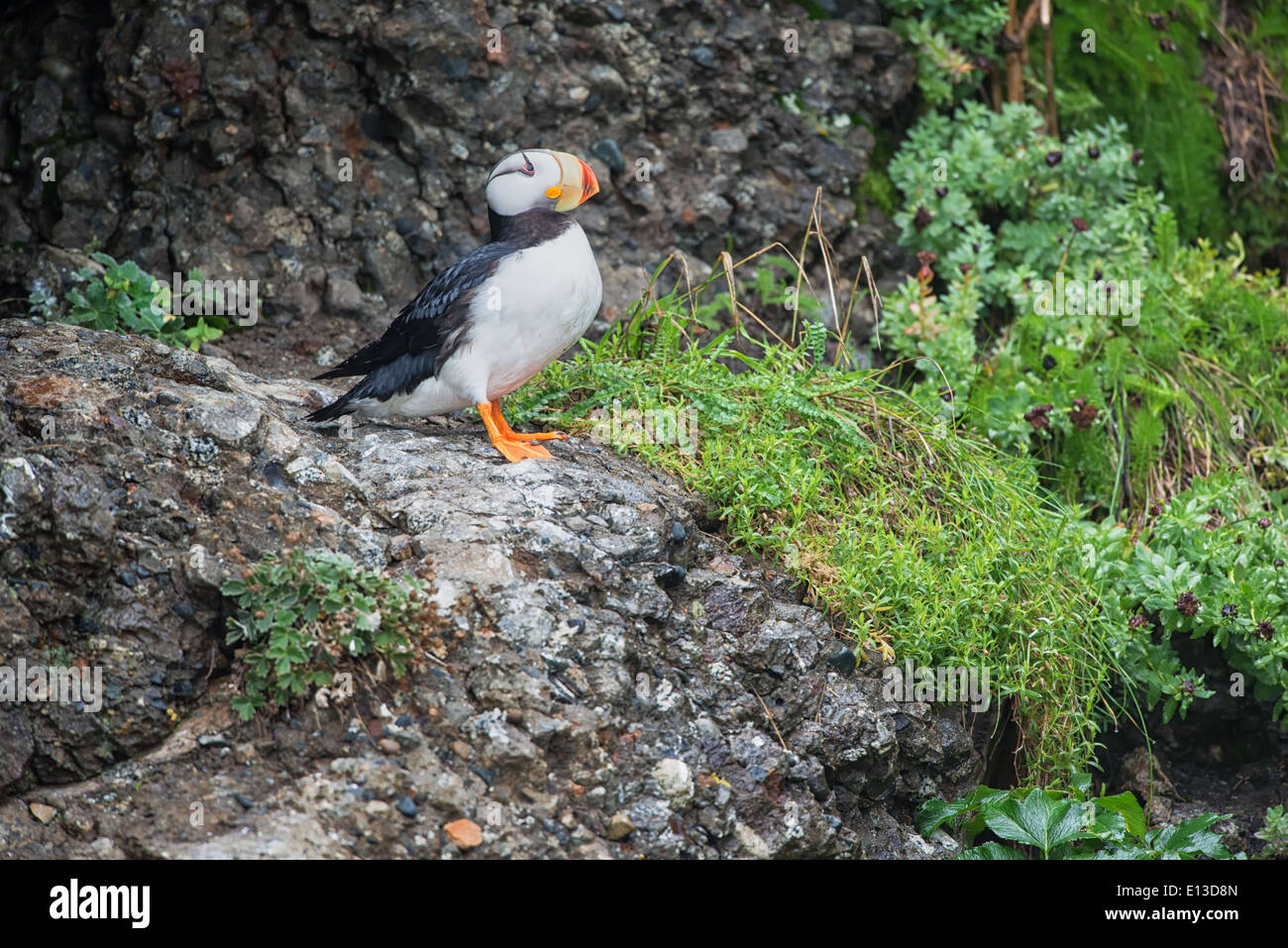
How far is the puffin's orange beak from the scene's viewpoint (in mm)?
4227

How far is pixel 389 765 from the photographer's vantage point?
318 centimetres

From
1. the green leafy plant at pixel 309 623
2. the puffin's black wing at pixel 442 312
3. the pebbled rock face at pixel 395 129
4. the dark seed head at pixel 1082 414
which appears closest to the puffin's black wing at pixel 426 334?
the puffin's black wing at pixel 442 312

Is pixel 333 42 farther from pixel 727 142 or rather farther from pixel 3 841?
pixel 3 841

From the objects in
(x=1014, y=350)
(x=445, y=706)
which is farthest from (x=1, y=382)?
(x=1014, y=350)

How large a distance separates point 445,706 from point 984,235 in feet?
13.6

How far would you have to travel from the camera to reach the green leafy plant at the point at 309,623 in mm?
3258

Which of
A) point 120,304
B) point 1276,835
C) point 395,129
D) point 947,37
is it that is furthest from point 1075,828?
point 947,37

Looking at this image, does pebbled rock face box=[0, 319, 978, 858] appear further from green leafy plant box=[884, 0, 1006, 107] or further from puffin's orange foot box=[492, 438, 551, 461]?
green leafy plant box=[884, 0, 1006, 107]

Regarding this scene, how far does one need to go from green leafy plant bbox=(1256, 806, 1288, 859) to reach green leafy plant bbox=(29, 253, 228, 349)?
426cm

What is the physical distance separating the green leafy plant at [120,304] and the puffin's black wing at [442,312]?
109 cm

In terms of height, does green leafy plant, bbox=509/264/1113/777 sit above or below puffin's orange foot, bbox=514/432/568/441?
below

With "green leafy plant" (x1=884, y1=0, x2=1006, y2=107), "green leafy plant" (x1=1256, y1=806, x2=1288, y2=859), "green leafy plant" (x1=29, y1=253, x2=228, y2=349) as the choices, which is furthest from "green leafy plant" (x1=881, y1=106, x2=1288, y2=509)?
"green leafy plant" (x1=29, y1=253, x2=228, y2=349)

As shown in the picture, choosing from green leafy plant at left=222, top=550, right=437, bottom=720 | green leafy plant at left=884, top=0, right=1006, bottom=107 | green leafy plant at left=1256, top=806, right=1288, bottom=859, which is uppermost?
green leafy plant at left=884, top=0, right=1006, bottom=107

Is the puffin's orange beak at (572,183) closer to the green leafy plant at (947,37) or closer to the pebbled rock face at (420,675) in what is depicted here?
the pebbled rock face at (420,675)
